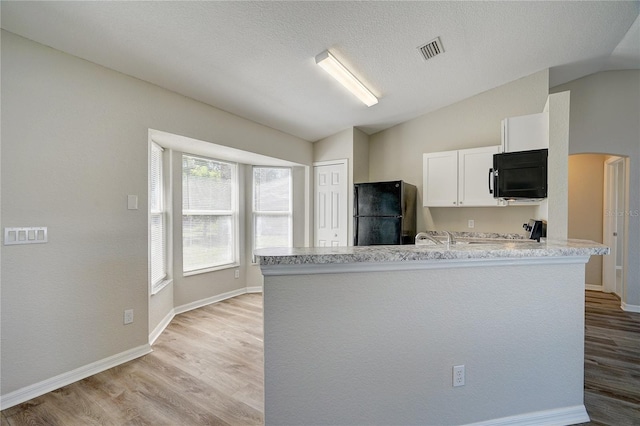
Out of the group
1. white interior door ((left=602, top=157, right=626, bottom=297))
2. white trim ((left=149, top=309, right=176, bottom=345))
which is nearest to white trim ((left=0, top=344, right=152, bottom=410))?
white trim ((left=149, top=309, right=176, bottom=345))

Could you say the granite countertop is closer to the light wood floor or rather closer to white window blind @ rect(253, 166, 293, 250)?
the light wood floor

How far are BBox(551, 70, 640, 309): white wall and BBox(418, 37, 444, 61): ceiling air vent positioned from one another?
2955 millimetres

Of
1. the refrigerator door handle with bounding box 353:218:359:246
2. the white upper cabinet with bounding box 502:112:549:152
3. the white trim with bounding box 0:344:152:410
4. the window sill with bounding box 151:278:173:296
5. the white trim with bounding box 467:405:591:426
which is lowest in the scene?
the white trim with bounding box 0:344:152:410

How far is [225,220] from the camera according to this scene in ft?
14.4

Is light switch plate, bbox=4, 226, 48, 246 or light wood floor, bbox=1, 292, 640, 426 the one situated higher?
light switch plate, bbox=4, 226, 48, 246

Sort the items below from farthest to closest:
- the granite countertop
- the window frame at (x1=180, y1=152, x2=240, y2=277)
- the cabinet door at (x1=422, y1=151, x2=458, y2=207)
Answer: the window frame at (x1=180, y1=152, x2=240, y2=277), the cabinet door at (x1=422, y1=151, x2=458, y2=207), the granite countertop

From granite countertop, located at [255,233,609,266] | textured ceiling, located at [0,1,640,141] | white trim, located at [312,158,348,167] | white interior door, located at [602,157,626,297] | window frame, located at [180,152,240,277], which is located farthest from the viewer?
white trim, located at [312,158,348,167]

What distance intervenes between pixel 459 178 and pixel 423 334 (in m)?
2.83

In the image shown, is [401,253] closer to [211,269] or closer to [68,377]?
[68,377]

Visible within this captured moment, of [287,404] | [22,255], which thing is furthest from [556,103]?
[22,255]

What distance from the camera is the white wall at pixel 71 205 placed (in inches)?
77.2

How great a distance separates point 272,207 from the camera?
187 inches

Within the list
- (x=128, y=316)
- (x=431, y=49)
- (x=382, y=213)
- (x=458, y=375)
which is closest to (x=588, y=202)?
(x=382, y=213)

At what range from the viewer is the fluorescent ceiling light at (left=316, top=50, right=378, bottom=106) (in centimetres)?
252
